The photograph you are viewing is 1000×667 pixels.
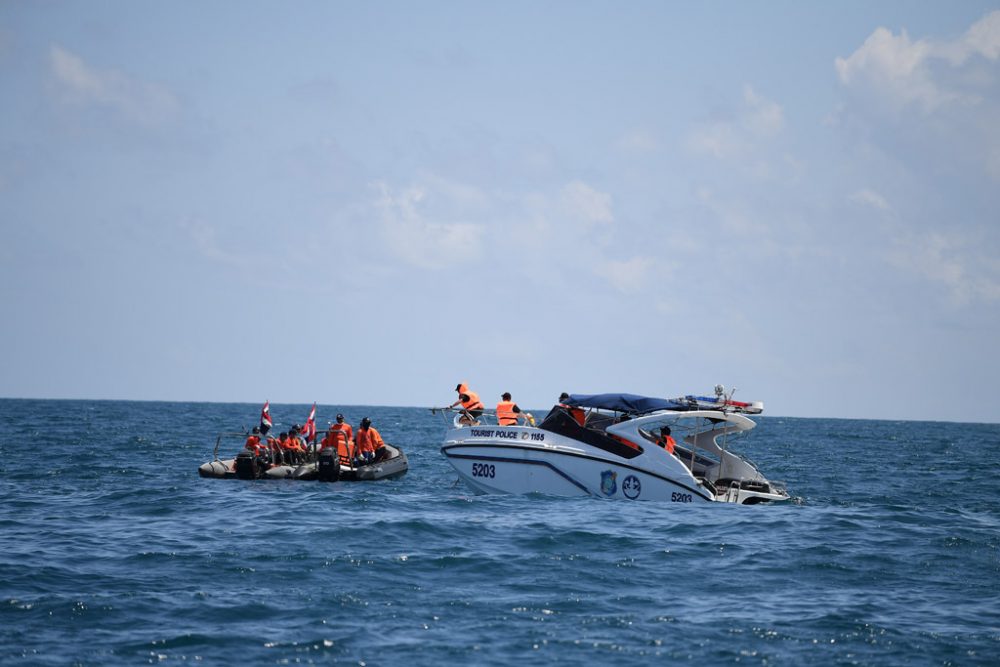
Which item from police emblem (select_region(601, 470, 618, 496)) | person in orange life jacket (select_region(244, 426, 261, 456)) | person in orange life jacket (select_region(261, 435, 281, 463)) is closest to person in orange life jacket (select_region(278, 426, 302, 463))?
person in orange life jacket (select_region(261, 435, 281, 463))

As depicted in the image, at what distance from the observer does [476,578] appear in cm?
1619

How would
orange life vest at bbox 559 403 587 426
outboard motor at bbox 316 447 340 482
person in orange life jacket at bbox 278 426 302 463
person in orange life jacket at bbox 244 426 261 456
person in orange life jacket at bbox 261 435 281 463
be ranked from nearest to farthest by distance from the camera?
orange life vest at bbox 559 403 587 426 → outboard motor at bbox 316 447 340 482 → person in orange life jacket at bbox 244 426 261 456 → person in orange life jacket at bbox 261 435 281 463 → person in orange life jacket at bbox 278 426 302 463

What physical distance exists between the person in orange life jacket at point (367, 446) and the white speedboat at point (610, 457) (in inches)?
155

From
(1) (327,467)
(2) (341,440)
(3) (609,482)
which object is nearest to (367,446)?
(2) (341,440)

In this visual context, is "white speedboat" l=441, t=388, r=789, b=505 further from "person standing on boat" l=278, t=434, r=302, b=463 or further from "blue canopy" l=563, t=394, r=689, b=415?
"person standing on boat" l=278, t=434, r=302, b=463

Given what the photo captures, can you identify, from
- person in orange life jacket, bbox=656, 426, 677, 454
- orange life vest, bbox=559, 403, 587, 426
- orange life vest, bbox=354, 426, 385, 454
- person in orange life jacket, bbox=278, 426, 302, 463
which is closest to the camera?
person in orange life jacket, bbox=656, 426, 677, 454

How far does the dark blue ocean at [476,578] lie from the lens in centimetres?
1262

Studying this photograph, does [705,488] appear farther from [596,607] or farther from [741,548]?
[596,607]

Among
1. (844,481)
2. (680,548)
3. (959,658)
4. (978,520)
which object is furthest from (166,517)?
(844,481)

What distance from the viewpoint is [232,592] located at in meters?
14.9

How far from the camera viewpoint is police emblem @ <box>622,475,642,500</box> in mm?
24219

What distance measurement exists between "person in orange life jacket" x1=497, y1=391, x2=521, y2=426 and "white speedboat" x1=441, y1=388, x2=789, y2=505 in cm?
91

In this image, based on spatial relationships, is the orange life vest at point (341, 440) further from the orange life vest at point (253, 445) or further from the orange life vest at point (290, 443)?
the orange life vest at point (253, 445)

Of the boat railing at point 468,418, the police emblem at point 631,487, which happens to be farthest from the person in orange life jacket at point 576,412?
the police emblem at point 631,487
